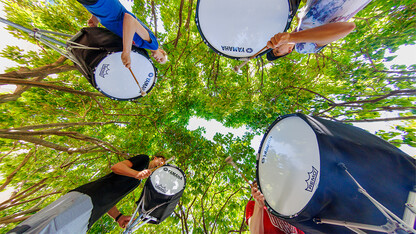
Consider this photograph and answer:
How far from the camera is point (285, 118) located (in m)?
1.55

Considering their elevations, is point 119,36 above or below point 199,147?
above

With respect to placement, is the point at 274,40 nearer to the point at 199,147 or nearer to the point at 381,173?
the point at 381,173

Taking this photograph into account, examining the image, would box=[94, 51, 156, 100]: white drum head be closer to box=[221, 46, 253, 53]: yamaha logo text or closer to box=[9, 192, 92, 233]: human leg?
box=[221, 46, 253, 53]: yamaha logo text

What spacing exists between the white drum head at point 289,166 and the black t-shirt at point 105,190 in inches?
83.4

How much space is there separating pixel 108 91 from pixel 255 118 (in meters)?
3.70

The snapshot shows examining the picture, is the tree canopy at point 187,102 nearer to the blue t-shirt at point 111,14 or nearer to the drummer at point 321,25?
the blue t-shirt at point 111,14

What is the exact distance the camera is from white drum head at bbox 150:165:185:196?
2.55 m

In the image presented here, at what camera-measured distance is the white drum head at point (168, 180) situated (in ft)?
8.35

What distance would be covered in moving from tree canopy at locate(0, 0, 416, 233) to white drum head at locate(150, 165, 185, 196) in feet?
4.76

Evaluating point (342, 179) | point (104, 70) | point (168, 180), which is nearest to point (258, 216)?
point (342, 179)

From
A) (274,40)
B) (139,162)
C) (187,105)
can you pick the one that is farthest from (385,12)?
(139,162)

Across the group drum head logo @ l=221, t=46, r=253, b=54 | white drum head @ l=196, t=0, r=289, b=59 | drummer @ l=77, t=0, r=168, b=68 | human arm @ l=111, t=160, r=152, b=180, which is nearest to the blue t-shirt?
drummer @ l=77, t=0, r=168, b=68

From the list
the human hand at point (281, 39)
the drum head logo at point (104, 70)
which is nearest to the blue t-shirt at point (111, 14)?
the drum head logo at point (104, 70)

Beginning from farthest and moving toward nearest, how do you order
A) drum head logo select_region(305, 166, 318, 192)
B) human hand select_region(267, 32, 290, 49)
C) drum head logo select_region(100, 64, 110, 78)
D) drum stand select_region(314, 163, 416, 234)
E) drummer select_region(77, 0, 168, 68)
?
drum head logo select_region(100, 64, 110, 78), drummer select_region(77, 0, 168, 68), human hand select_region(267, 32, 290, 49), drum head logo select_region(305, 166, 318, 192), drum stand select_region(314, 163, 416, 234)
